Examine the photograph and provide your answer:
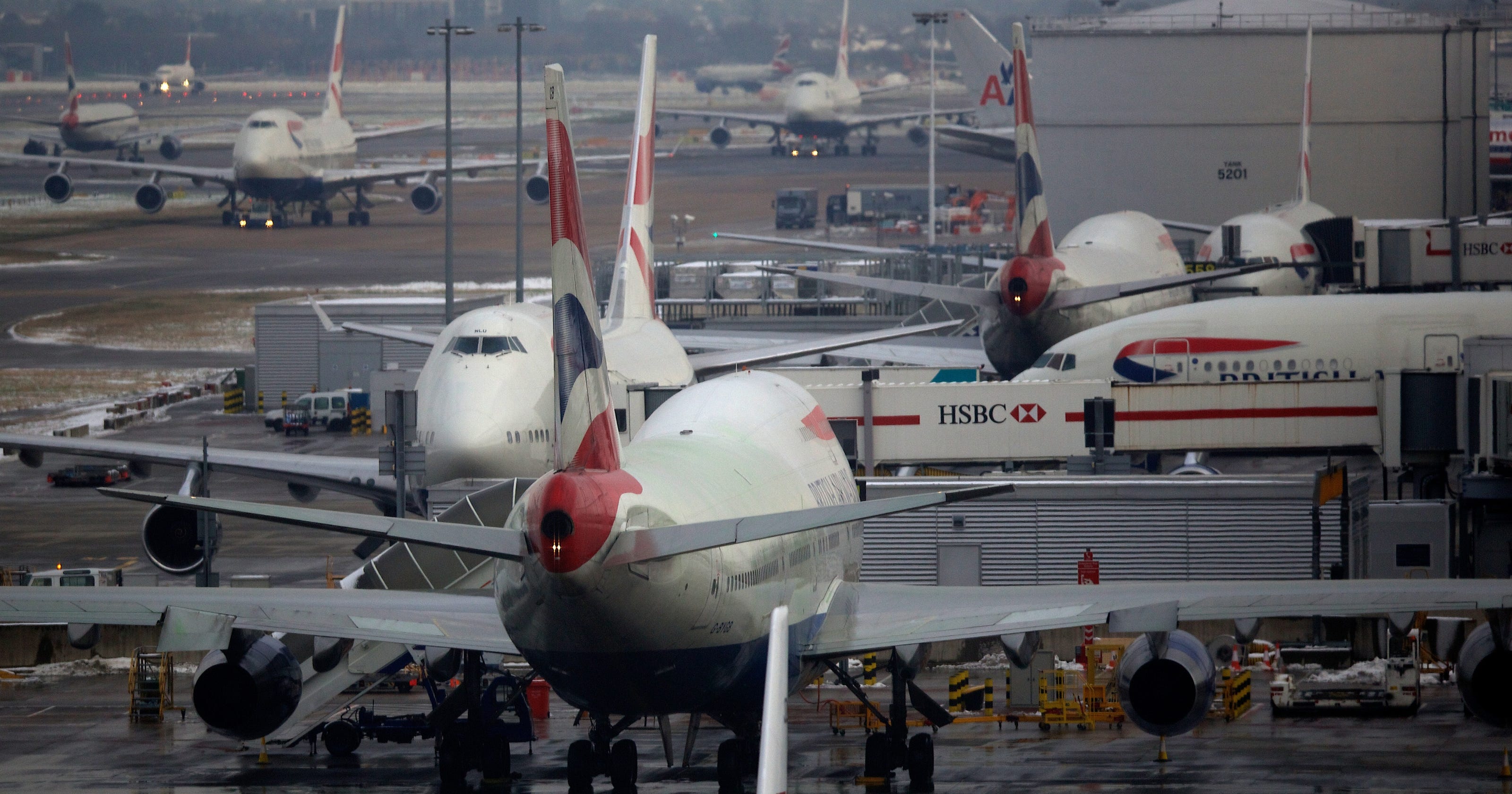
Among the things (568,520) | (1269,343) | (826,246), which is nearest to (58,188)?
(826,246)

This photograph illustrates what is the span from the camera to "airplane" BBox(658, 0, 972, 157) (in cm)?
17800

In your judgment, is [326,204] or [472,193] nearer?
[326,204]

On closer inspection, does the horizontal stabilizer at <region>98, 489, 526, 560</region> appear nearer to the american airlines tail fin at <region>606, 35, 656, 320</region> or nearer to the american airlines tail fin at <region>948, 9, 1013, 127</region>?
the american airlines tail fin at <region>606, 35, 656, 320</region>

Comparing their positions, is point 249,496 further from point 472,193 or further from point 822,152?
point 822,152

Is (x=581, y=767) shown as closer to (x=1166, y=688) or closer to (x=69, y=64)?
(x=1166, y=688)

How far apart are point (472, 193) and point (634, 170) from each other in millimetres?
112225

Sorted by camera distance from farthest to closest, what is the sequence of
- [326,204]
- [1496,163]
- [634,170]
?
[326,204]
[1496,163]
[634,170]

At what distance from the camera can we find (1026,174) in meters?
44.3

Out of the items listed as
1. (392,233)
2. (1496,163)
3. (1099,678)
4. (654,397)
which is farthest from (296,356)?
(1496,163)

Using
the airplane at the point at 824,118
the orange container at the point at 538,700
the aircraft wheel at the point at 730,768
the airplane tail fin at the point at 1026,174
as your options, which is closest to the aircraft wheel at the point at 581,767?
the aircraft wheel at the point at 730,768

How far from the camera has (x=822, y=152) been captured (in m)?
186

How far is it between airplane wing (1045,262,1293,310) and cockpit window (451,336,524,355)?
51.4 feet

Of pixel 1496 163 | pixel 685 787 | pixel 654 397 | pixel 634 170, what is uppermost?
pixel 1496 163

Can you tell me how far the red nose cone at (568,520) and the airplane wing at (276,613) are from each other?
338 cm
